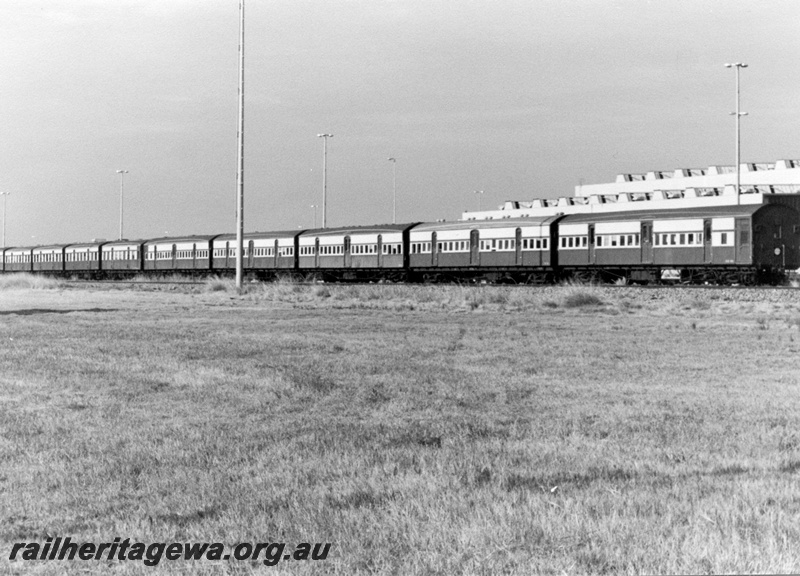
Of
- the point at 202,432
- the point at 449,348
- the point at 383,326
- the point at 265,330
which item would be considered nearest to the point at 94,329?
the point at 265,330

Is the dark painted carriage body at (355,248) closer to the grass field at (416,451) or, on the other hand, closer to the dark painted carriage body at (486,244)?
the dark painted carriage body at (486,244)

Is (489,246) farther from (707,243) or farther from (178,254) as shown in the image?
(178,254)

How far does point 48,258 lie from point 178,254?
25.3 m

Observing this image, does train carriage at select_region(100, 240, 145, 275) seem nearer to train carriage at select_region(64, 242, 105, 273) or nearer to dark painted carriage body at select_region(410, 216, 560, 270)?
train carriage at select_region(64, 242, 105, 273)

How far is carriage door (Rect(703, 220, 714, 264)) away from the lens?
36844 millimetres

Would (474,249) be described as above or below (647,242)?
below

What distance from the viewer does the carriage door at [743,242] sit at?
35969mm

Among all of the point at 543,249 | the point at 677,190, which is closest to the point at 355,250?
the point at 543,249

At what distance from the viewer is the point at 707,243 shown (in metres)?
36.9

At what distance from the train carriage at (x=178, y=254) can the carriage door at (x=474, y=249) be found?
2505 centimetres

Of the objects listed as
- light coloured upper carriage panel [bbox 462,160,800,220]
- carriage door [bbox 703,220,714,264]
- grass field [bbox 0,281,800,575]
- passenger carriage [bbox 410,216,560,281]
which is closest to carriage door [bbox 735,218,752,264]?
carriage door [bbox 703,220,714,264]

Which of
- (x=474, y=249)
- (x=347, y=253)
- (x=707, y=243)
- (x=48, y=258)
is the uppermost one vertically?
(x=707, y=243)

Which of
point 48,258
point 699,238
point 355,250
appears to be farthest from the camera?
point 48,258

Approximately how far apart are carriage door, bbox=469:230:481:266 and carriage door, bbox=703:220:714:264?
40.6 ft
